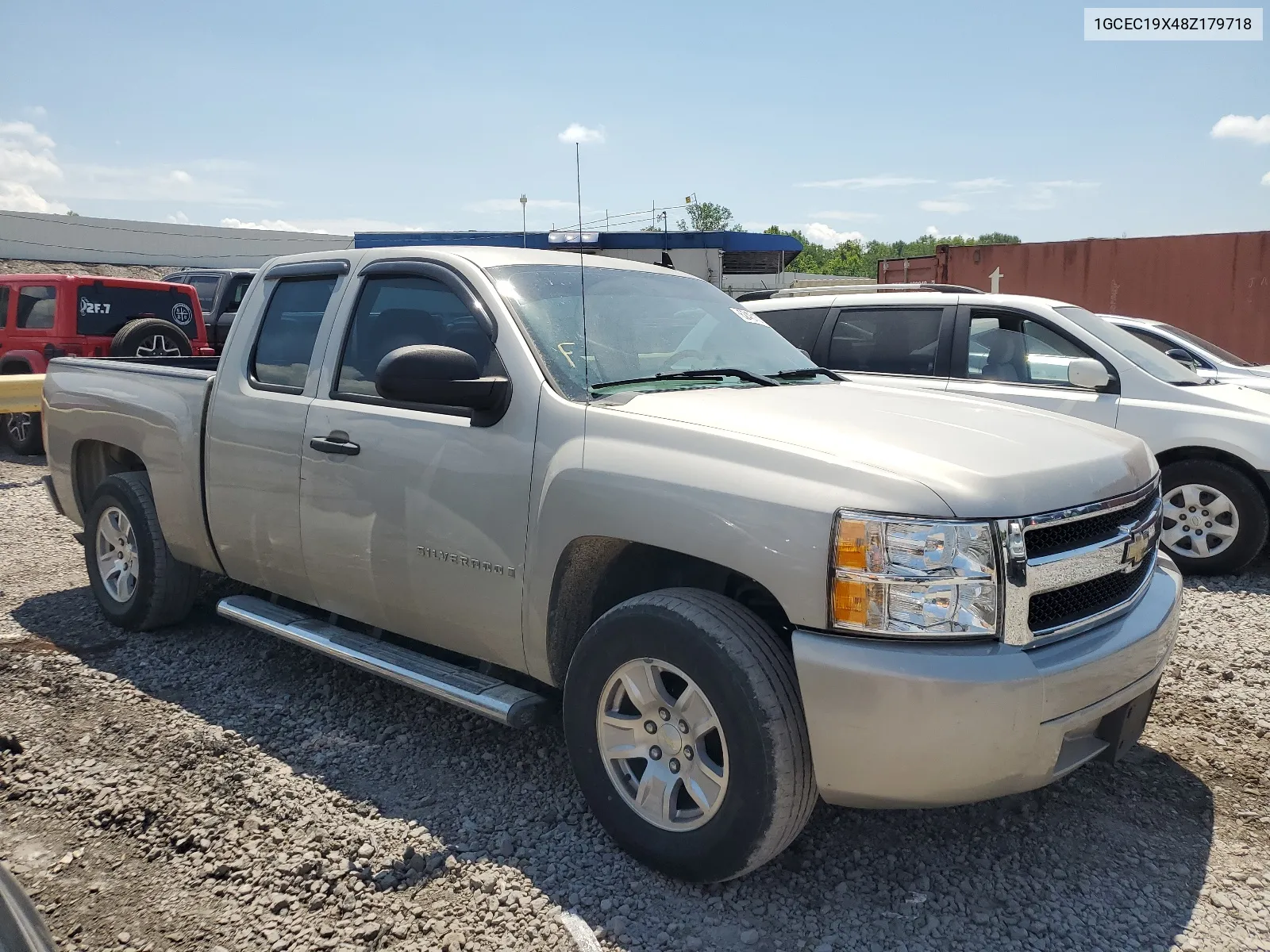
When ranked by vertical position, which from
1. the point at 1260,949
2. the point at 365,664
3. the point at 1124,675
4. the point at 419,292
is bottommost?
the point at 1260,949

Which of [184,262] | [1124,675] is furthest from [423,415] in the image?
[184,262]

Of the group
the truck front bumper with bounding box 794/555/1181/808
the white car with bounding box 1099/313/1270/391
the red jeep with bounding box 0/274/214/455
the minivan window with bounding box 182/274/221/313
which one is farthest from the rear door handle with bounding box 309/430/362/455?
the minivan window with bounding box 182/274/221/313

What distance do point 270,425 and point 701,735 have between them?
7.67ft

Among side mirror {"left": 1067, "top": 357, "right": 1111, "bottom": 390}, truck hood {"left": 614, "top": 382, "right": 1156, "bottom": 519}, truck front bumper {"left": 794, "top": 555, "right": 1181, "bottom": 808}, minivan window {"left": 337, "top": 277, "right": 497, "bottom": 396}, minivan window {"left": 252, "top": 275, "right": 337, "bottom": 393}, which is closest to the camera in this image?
truck front bumper {"left": 794, "top": 555, "right": 1181, "bottom": 808}

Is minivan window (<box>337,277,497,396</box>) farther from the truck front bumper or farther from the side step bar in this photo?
the truck front bumper

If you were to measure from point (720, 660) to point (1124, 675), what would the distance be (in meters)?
1.16

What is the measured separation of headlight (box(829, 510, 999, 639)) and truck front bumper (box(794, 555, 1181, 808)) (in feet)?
0.20

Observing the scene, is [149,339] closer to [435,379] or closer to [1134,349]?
[435,379]

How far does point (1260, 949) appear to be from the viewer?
2541 millimetres

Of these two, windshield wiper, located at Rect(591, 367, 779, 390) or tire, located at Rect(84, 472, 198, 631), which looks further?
tire, located at Rect(84, 472, 198, 631)

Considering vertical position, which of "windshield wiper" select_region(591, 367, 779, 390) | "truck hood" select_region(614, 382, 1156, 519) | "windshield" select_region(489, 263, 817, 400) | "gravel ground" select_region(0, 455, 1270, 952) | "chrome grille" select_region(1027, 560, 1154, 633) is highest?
"windshield" select_region(489, 263, 817, 400)

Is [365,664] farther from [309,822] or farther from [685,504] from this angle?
[685,504]

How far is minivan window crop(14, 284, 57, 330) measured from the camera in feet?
38.3

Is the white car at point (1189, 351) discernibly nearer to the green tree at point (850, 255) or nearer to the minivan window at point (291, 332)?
the minivan window at point (291, 332)
